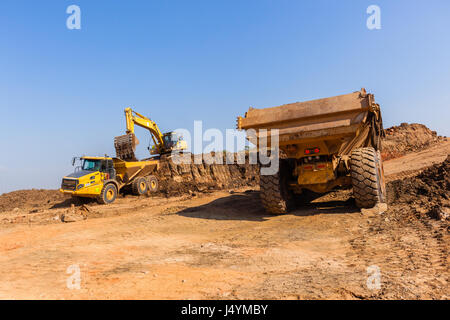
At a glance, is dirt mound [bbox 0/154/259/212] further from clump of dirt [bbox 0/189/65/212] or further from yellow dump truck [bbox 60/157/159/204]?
yellow dump truck [bbox 60/157/159/204]

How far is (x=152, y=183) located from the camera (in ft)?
55.2

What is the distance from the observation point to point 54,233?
284 inches

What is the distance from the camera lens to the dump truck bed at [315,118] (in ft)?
19.9

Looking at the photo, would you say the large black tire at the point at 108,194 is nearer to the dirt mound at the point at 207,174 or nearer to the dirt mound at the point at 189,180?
the dirt mound at the point at 189,180

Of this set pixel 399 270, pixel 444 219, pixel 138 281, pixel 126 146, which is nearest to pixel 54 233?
pixel 138 281

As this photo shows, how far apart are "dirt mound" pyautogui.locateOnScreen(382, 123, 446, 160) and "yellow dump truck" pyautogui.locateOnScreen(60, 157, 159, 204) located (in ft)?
57.1

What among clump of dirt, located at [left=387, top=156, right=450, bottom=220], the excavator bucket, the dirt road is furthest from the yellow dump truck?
clump of dirt, located at [left=387, top=156, right=450, bottom=220]

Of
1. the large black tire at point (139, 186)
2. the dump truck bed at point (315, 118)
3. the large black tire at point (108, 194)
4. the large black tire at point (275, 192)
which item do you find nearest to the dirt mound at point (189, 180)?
the large black tire at point (139, 186)

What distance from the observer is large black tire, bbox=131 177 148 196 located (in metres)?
15.7

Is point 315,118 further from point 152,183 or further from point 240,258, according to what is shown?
point 152,183

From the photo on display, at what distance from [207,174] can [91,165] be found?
759 cm

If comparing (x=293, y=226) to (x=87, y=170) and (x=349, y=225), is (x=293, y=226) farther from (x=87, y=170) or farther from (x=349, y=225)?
(x=87, y=170)

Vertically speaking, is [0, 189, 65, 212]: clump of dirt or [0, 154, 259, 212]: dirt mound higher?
[0, 154, 259, 212]: dirt mound

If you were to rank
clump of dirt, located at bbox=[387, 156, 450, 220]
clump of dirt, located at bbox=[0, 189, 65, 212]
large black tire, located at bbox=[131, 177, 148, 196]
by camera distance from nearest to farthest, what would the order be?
clump of dirt, located at bbox=[387, 156, 450, 220], clump of dirt, located at bbox=[0, 189, 65, 212], large black tire, located at bbox=[131, 177, 148, 196]
